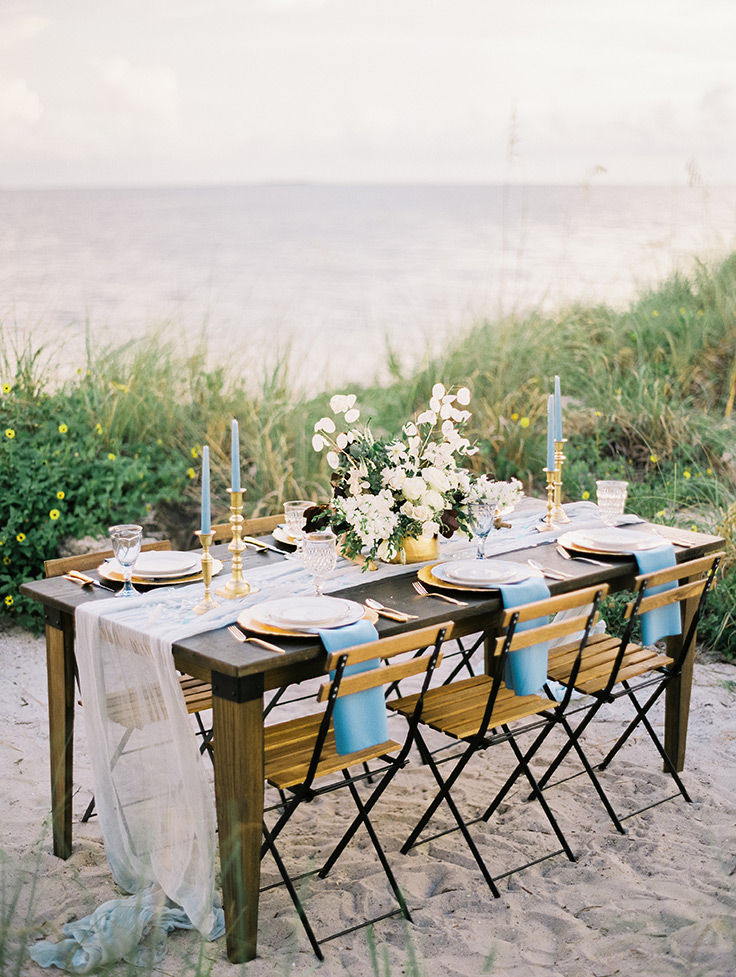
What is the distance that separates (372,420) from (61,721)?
3.81 metres

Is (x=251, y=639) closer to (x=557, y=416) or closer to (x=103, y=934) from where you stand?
(x=103, y=934)

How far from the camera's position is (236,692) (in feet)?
9.01

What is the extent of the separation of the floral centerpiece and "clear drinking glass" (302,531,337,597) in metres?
0.19

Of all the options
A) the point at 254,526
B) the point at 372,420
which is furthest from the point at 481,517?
the point at 372,420

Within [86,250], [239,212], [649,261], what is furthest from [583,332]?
[239,212]

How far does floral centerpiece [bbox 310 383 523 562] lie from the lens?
349cm

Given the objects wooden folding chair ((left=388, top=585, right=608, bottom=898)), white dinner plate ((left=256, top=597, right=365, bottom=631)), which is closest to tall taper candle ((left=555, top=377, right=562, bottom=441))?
wooden folding chair ((left=388, top=585, right=608, bottom=898))

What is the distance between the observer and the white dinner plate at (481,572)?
3471 millimetres

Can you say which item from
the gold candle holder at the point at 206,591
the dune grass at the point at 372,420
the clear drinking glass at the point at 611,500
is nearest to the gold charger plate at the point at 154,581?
the gold candle holder at the point at 206,591

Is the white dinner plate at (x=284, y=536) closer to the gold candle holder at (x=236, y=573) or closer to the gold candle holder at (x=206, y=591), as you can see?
the gold candle holder at (x=236, y=573)

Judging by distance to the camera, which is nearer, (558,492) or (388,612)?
(388,612)

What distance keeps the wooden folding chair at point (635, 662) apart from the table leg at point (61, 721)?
1.59m

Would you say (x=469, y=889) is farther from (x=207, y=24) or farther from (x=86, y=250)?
(x=86, y=250)

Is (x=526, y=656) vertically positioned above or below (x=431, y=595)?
below
